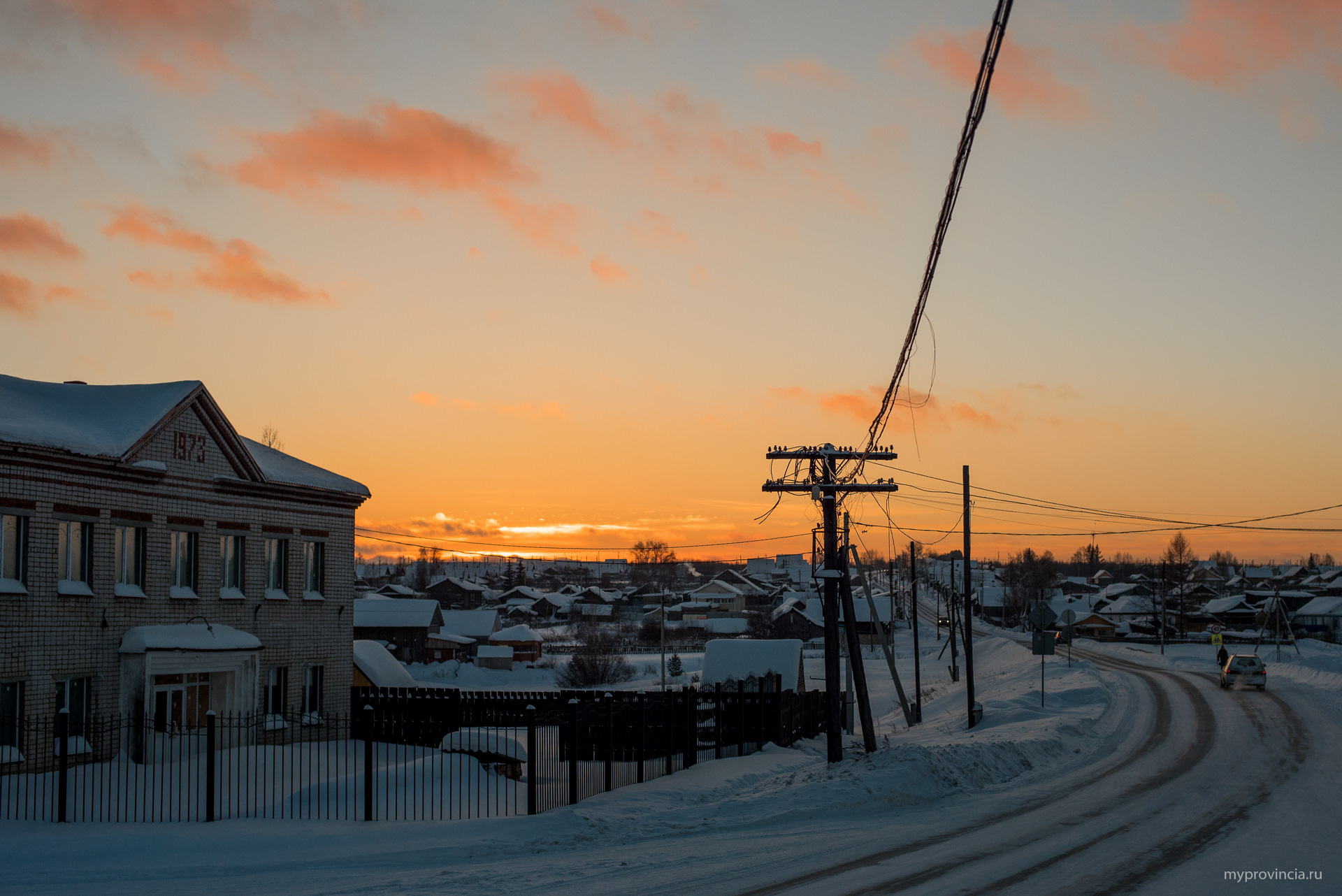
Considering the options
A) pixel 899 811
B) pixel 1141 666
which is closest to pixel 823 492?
pixel 899 811

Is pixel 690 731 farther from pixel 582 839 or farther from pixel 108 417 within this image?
pixel 108 417

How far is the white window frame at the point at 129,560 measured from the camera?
22.0m

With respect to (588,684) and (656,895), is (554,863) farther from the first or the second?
(588,684)

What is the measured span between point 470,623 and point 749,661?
175ft

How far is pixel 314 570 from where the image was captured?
→ 28.1m

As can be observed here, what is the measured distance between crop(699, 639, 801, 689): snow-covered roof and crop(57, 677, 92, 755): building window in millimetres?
23231

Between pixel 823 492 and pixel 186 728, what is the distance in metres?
15.5

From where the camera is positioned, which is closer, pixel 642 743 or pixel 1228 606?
pixel 642 743

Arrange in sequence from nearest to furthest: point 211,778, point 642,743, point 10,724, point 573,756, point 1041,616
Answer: point 211,778, point 573,756, point 10,724, point 642,743, point 1041,616

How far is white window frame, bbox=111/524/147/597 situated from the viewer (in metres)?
22.0

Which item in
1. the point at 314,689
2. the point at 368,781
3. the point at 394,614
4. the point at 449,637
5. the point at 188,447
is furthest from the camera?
the point at 449,637

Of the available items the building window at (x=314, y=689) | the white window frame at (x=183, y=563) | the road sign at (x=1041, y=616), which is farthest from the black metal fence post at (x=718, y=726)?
the road sign at (x=1041, y=616)

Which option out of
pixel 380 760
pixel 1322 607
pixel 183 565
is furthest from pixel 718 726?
pixel 1322 607

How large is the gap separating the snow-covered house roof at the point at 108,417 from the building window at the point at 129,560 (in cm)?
151
